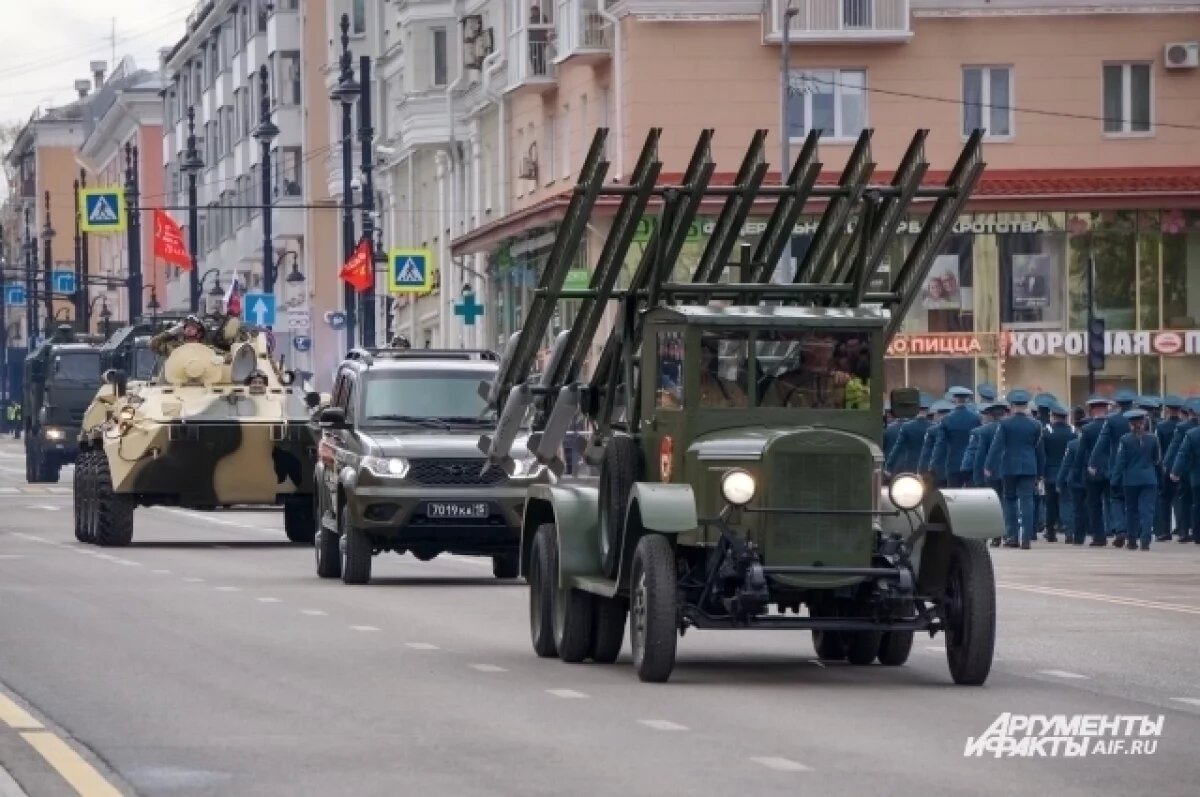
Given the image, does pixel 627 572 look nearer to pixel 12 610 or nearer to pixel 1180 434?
pixel 12 610

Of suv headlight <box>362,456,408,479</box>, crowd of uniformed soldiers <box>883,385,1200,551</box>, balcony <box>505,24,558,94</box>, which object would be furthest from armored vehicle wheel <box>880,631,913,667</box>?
balcony <box>505,24,558,94</box>

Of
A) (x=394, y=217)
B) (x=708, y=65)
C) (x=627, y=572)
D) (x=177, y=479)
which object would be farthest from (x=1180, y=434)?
(x=394, y=217)

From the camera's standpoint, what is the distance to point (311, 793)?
12.1m

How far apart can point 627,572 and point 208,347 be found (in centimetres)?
2045

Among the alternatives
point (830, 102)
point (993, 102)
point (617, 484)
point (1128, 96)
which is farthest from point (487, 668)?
point (1128, 96)

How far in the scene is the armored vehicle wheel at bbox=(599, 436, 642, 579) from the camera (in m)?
18.0

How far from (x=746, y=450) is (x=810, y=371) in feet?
2.71

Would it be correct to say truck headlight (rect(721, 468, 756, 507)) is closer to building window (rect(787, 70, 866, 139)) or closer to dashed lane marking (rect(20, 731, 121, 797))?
dashed lane marking (rect(20, 731, 121, 797))

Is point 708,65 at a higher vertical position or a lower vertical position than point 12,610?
higher

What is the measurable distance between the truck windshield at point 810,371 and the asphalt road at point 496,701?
1.49m

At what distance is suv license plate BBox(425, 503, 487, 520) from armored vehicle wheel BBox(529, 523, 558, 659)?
315 inches

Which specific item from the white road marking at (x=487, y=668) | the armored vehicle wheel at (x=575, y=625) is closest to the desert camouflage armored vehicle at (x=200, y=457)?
the armored vehicle wheel at (x=575, y=625)

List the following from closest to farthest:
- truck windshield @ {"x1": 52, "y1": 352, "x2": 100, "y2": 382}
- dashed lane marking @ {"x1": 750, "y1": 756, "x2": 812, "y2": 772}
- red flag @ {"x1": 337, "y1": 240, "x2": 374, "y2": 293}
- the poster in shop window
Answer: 1. dashed lane marking @ {"x1": 750, "y1": 756, "x2": 812, "y2": 772}
2. red flag @ {"x1": 337, "y1": 240, "x2": 374, "y2": 293}
3. the poster in shop window
4. truck windshield @ {"x1": 52, "y1": 352, "x2": 100, "y2": 382}

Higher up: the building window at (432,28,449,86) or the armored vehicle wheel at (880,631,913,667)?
the building window at (432,28,449,86)
